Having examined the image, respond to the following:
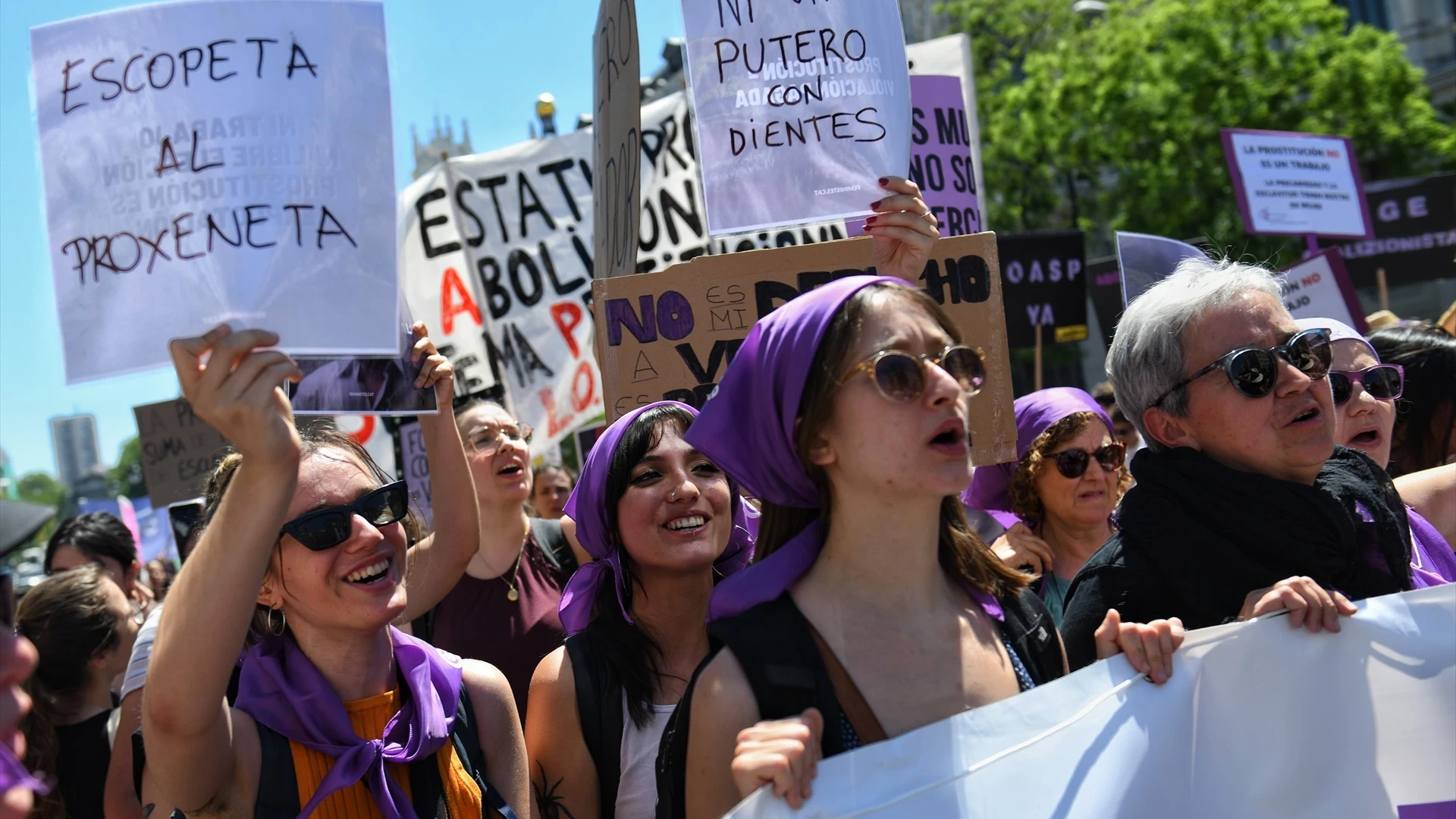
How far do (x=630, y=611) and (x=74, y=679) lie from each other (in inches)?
94.1

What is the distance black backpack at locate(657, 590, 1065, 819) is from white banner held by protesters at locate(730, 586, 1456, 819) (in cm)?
27

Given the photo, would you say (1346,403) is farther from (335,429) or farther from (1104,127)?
(1104,127)

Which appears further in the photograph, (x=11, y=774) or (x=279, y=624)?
(x=279, y=624)

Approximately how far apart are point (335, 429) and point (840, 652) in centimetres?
132

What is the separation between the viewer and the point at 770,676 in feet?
6.06

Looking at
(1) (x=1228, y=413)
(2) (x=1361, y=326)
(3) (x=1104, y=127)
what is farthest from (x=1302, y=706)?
(3) (x=1104, y=127)

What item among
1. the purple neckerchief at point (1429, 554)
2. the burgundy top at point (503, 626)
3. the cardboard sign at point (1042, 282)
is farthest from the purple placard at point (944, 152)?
the purple neckerchief at point (1429, 554)

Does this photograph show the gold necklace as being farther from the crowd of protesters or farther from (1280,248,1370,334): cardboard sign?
(1280,248,1370,334): cardboard sign

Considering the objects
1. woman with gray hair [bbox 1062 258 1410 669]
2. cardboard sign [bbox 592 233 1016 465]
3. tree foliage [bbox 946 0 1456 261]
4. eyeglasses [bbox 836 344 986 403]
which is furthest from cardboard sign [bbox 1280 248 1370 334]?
tree foliage [bbox 946 0 1456 261]

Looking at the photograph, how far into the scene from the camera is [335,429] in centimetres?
274

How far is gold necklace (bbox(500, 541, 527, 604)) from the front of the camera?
3.97m

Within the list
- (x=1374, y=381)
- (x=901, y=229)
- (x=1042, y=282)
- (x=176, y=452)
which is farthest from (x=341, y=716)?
(x=176, y=452)

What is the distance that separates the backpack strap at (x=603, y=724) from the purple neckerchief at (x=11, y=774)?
1369 millimetres

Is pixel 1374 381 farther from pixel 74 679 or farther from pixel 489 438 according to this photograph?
pixel 74 679
